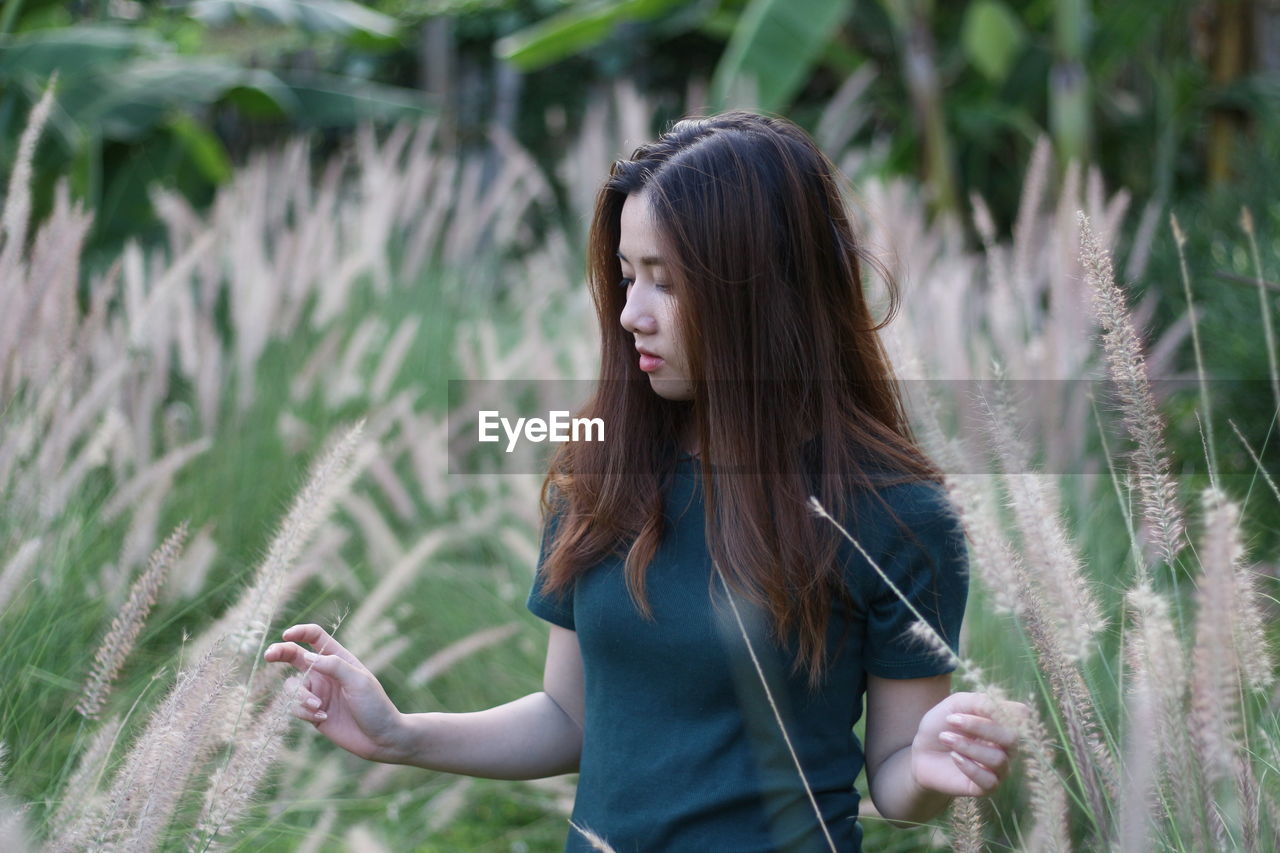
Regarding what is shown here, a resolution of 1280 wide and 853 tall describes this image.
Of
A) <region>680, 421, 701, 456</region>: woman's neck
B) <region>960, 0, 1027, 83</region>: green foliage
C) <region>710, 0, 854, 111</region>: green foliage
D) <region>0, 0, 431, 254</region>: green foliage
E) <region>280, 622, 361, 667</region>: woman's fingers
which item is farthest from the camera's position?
<region>960, 0, 1027, 83</region>: green foliage

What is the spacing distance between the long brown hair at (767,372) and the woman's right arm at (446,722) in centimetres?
22

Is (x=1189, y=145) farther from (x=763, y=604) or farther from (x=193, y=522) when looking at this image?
(x=763, y=604)

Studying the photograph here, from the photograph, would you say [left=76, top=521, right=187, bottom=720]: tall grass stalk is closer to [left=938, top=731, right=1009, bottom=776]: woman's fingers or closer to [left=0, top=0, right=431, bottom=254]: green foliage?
[left=938, top=731, right=1009, bottom=776]: woman's fingers

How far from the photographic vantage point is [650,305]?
1.38 meters

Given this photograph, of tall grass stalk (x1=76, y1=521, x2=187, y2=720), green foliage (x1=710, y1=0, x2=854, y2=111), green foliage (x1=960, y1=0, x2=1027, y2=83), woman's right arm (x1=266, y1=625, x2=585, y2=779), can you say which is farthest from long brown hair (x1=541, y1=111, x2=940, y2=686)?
green foliage (x1=960, y1=0, x2=1027, y2=83)

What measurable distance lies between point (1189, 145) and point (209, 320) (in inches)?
219

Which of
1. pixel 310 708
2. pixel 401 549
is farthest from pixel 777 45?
pixel 310 708

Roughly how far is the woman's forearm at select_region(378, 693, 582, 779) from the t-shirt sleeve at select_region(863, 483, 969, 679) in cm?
46

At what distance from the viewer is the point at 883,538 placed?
52.0 inches

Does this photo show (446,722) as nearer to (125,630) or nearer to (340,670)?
(340,670)

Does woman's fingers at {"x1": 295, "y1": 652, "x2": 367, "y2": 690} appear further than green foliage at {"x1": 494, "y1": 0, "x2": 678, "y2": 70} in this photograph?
No

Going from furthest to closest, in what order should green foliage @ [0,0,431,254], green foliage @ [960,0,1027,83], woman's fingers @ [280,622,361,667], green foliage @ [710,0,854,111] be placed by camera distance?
1. green foliage @ [960,0,1027,83]
2. green foliage @ [710,0,854,111]
3. green foliage @ [0,0,431,254]
4. woman's fingers @ [280,622,361,667]

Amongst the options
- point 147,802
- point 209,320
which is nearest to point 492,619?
point 209,320

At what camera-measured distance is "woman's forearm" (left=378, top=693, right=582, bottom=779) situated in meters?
1.49
